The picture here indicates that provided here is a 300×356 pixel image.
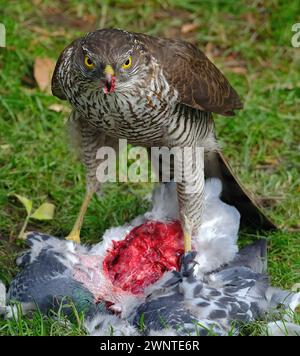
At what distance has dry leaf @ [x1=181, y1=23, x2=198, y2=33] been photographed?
7758 mm

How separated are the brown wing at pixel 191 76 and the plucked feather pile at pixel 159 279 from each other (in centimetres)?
62

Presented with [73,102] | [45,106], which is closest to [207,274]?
[73,102]

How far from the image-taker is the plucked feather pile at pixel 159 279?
4273 mm

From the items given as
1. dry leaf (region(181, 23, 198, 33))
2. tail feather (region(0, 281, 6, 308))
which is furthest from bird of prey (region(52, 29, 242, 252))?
dry leaf (region(181, 23, 198, 33))

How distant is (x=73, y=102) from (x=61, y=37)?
122 inches

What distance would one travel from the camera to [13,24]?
718cm

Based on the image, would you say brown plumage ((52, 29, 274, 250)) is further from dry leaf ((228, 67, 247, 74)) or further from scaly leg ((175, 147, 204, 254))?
dry leaf ((228, 67, 247, 74))

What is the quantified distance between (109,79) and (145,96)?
330mm

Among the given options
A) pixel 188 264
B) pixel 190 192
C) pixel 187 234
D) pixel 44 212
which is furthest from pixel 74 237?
pixel 188 264

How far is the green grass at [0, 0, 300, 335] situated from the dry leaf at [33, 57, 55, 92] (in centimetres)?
7

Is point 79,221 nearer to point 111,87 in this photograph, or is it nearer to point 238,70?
point 111,87

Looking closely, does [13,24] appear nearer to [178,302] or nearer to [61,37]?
[61,37]

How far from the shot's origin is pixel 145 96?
4.34m

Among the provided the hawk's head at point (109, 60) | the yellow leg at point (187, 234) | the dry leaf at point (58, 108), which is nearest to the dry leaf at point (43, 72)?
the dry leaf at point (58, 108)
